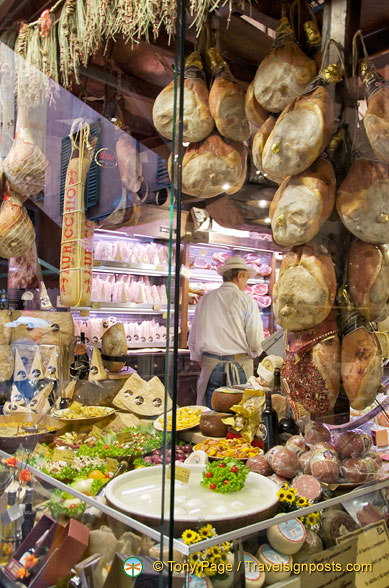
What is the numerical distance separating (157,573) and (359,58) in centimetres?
125

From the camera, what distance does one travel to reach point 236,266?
1.46 metres

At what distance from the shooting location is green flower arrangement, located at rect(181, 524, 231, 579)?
100 centimetres

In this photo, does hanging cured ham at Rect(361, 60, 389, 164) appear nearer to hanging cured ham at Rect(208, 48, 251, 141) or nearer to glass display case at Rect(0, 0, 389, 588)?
glass display case at Rect(0, 0, 389, 588)

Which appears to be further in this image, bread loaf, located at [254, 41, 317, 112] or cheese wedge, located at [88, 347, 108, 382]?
cheese wedge, located at [88, 347, 108, 382]

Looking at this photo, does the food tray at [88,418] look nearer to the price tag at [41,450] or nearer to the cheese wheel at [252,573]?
the price tag at [41,450]

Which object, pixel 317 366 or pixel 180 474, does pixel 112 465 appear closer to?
pixel 180 474

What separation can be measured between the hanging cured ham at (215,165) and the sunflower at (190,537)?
0.82 meters

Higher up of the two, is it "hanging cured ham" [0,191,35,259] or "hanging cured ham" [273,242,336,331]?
"hanging cured ham" [0,191,35,259]

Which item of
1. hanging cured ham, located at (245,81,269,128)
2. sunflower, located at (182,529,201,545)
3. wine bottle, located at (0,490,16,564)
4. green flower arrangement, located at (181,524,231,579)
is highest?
hanging cured ham, located at (245,81,269,128)

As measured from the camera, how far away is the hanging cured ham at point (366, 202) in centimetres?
116

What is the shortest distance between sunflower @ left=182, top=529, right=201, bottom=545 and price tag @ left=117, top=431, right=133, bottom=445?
0.53 metres

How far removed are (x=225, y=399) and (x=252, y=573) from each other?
65cm

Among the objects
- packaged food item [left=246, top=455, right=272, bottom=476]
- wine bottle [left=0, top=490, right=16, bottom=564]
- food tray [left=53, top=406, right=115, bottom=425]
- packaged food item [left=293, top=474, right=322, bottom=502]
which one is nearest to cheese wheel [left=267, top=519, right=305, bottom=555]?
packaged food item [left=293, top=474, right=322, bottom=502]

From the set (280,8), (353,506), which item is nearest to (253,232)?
(280,8)
